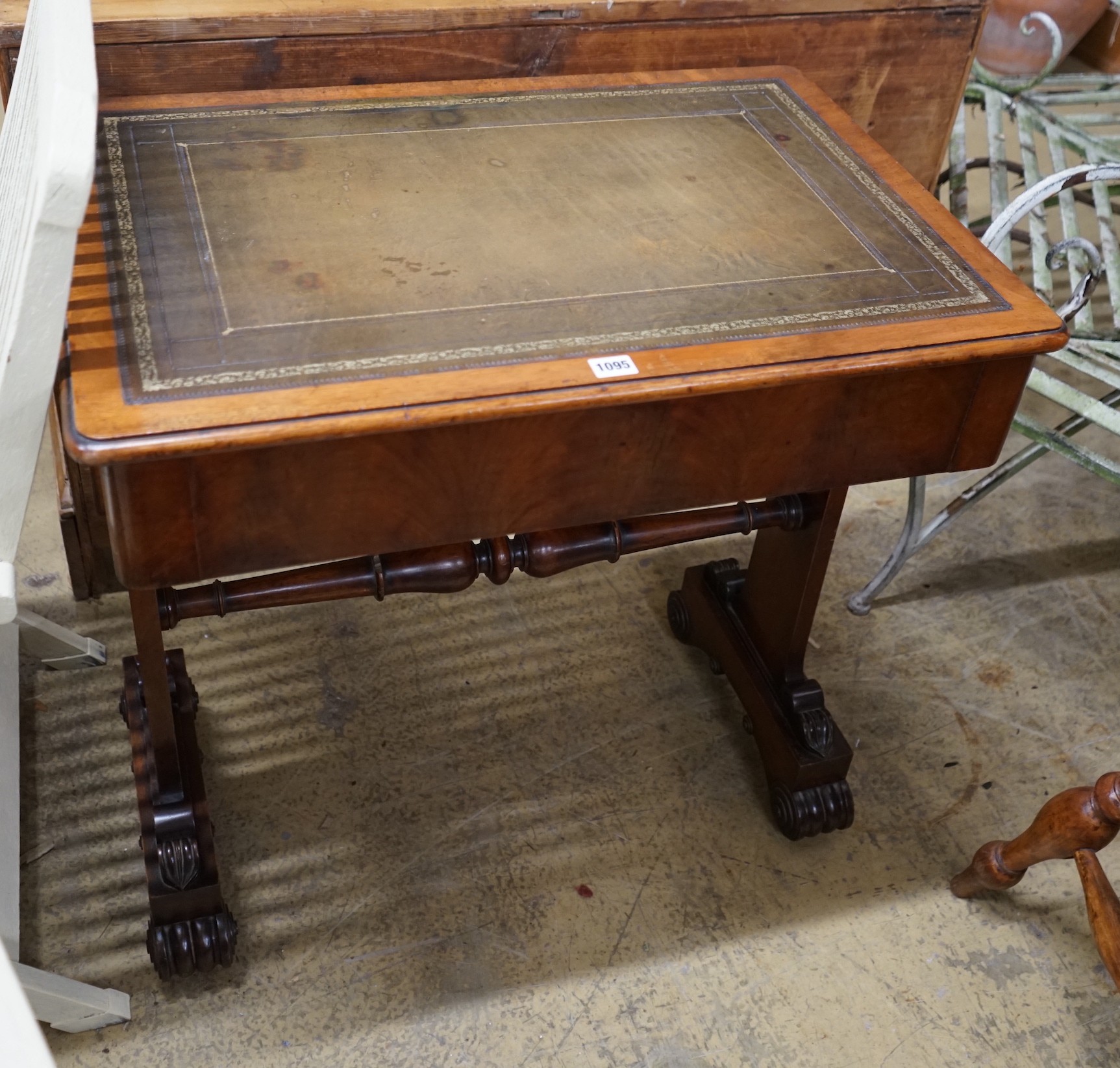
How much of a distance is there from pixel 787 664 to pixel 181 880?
94 cm

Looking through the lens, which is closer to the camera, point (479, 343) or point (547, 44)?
point (479, 343)

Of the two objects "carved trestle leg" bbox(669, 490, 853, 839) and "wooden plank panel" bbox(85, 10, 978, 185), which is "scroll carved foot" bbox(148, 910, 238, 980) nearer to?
"carved trestle leg" bbox(669, 490, 853, 839)

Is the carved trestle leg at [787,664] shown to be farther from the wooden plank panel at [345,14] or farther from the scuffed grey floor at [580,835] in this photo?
the wooden plank panel at [345,14]

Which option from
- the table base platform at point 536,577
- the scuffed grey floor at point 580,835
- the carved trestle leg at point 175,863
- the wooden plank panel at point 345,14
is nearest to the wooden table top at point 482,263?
the wooden plank panel at point 345,14

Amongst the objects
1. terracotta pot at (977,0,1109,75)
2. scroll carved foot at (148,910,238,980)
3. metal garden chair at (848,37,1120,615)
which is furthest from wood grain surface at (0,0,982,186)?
terracotta pot at (977,0,1109,75)

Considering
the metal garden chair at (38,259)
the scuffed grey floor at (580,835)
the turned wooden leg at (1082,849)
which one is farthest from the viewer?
the scuffed grey floor at (580,835)

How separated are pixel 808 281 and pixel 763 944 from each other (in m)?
0.94

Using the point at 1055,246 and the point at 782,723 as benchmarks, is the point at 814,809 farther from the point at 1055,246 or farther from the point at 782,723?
the point at 1055,246

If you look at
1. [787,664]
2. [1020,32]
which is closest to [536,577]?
[787,664]

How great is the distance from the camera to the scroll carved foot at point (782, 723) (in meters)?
1.91

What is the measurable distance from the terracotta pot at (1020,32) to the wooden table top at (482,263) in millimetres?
2482

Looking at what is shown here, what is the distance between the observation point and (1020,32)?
3889 millimetres

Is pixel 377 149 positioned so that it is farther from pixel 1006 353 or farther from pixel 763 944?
pixel 763 944

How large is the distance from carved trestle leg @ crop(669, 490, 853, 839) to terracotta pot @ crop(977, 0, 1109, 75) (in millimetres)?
2606
